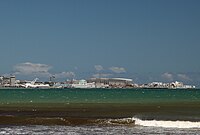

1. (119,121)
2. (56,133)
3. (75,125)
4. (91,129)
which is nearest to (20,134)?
(56,133)

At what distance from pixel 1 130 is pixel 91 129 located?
7.06 metres

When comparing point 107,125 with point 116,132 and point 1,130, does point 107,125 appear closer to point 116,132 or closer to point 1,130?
point 116,132

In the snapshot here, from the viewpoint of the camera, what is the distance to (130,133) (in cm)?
3778

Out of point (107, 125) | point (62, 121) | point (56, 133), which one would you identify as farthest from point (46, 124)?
point (56, 133)

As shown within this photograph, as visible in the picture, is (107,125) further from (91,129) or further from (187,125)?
(187,125)

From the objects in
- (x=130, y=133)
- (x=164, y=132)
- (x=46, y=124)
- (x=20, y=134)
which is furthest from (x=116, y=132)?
(x=46, y=124)

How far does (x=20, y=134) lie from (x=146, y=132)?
9.40 m

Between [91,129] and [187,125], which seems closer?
[91,129]

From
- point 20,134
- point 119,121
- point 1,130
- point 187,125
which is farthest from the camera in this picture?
point 119,121

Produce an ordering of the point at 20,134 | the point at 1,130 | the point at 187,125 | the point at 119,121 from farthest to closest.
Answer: the point at 119,121, the point at 187,125, the point at 1,130, the point at 20,134

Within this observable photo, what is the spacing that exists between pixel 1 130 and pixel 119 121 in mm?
12069

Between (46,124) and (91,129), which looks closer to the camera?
(91,129)

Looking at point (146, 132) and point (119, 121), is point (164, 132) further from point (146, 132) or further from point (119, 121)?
point (119, 121)

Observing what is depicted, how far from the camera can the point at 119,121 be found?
47438 mm
